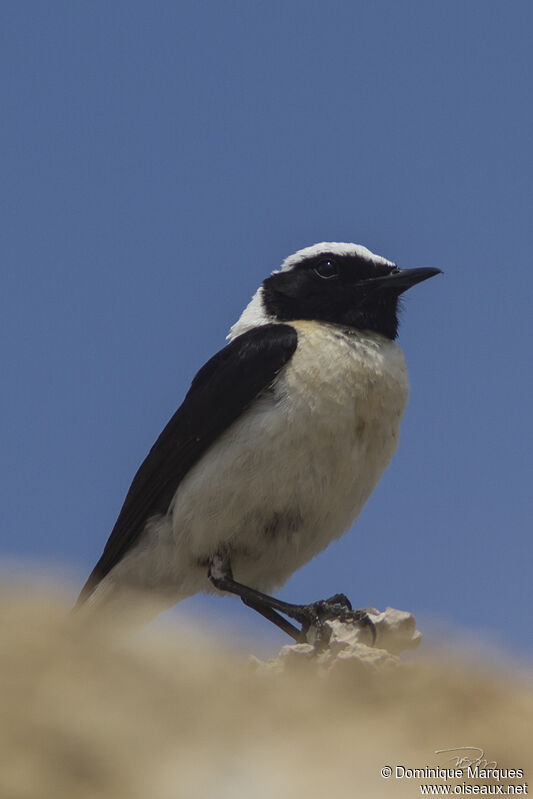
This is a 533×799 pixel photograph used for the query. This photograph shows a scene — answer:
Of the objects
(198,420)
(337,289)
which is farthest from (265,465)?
(337,289)

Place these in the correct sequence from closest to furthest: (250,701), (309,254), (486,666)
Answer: (250,701) < (486,666) < (309,254)

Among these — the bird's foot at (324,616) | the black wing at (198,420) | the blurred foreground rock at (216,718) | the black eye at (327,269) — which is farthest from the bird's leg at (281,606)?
the black eye at (327,269)

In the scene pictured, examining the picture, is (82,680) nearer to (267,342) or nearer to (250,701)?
(250,701)

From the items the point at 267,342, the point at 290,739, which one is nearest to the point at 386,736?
the point at 290,739

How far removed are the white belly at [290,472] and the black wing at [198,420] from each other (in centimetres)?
10

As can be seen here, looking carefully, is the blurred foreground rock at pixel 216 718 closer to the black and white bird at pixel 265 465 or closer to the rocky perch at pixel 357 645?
the rocky perch at pixel 357 645

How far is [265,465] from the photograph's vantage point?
8062mm

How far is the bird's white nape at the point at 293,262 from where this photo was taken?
968cm

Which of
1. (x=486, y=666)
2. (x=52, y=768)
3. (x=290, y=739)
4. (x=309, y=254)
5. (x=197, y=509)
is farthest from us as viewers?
(x=309, y=254)

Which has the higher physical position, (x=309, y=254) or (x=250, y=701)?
(x=309, y=254)

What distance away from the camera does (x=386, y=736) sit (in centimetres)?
512

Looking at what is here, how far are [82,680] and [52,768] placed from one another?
0.64 meters

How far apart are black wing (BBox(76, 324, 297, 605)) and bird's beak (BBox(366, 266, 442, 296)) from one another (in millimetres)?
1091
